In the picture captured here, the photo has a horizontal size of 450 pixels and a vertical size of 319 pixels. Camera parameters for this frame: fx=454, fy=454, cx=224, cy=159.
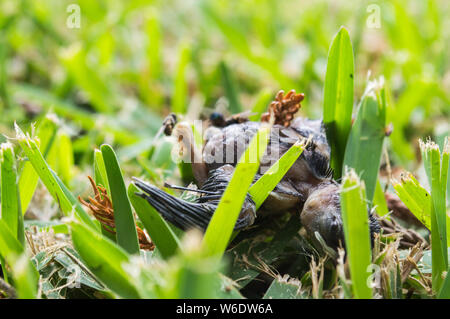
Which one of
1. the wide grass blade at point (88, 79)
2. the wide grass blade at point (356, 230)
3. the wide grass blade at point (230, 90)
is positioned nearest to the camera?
the wide grass blade at point (356, 230)

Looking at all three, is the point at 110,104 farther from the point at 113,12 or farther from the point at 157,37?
the point at 113,12

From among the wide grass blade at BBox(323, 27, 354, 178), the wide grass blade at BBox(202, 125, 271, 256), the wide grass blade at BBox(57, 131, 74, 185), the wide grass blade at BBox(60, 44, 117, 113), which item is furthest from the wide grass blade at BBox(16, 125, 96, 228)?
the wide grass blade at BBox(60, 44, 117, 113)

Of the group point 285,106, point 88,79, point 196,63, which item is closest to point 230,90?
point 196,63

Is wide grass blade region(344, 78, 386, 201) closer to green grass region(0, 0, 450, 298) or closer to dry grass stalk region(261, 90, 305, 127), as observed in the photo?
green grass region(0, 0, 450, 298)

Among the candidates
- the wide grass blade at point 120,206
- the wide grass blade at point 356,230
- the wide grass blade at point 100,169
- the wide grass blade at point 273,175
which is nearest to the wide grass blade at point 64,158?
the wide grass blade at point 100,169

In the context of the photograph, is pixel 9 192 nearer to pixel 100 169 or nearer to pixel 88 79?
pixel 100 169

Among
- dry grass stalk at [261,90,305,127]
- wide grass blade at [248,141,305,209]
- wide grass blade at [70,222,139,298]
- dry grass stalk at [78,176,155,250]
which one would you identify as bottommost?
wide grass blade at [70,222,139,298]

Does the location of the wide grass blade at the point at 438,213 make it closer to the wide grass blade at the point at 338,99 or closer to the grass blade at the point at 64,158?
the wide grass blade at the point at 338,99
